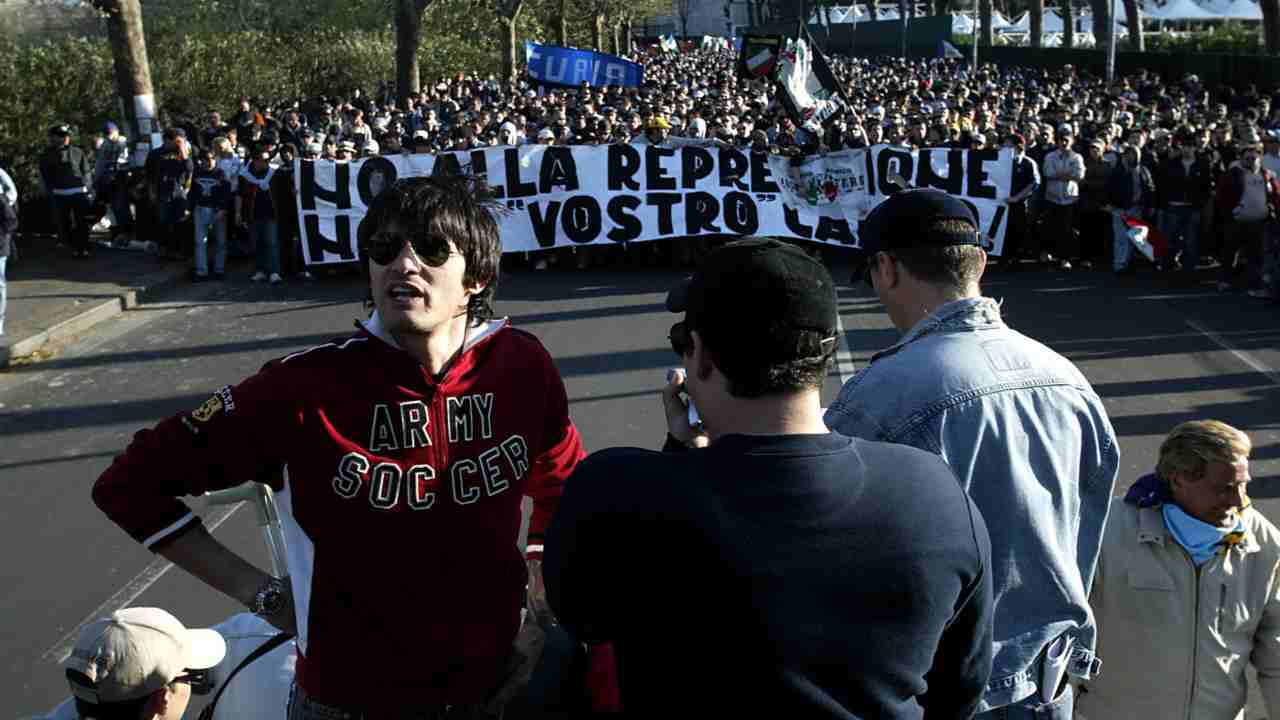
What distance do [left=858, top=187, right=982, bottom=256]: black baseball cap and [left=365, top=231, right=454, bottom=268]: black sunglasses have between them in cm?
87

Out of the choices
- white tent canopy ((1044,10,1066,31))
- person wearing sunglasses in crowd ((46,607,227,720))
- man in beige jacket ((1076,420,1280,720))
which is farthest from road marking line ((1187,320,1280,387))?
white tent canopy ((1044,10,1066,31))

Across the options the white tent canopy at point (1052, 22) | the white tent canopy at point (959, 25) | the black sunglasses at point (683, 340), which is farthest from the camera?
the white tent canopy at point (1052, 22)

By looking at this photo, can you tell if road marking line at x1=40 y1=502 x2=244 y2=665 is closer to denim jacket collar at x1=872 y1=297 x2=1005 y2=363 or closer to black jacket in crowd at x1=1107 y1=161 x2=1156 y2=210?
denim jacket collar at x1=872 y1=297 x2=1005 y2=363

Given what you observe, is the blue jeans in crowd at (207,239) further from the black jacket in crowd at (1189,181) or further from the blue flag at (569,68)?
the black jacket in crowd at (1189,181)

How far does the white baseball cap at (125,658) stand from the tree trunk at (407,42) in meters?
24.6

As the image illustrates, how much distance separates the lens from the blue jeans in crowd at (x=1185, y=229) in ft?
45.6

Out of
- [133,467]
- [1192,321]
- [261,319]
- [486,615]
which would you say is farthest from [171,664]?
[1192,321]

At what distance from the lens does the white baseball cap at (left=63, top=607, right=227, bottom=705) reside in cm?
256

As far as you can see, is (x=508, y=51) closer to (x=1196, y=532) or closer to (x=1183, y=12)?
(x=1183, y=12)

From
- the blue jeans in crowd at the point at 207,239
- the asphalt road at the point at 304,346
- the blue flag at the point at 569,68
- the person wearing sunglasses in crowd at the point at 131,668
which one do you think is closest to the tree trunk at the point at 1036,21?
the blue flag at the point at 569,68

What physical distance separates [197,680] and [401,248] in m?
1.10

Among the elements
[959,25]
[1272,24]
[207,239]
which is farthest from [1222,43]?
[207,239]

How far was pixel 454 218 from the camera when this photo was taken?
2.55 m

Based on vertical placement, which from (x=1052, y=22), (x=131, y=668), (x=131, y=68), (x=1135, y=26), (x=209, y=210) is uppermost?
(x=1052, y=22)
